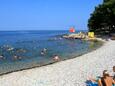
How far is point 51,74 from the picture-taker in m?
20.8

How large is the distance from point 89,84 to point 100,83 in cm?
219

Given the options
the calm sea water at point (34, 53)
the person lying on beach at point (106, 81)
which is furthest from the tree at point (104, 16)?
the person lying on beach at point (106, 81)

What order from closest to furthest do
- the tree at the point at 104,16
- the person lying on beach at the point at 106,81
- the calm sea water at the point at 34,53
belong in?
the person lying on beach at the point at 106,81, the calm sea water at the point at 34,53, the tree at the point at 104,16

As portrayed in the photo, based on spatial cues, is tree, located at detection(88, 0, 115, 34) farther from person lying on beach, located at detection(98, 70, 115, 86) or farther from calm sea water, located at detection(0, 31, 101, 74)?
person lying on beach, located at detection(98, 70, 115, 86)

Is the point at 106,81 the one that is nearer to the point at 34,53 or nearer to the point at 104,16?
the point at 34,53

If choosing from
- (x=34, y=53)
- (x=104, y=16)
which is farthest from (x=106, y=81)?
(x=104, y=16)

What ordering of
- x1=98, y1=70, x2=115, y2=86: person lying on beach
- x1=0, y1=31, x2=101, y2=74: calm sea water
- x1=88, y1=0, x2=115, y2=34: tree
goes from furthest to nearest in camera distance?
x1=88, y1=0, x2=115, y2=34: tree
x1=0, y1=31, x2=101, y2=74: calm sea water
x1=98, y1=70, x2=115, y2=86: person lying on beach

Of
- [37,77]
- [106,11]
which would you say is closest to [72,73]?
[37,77]

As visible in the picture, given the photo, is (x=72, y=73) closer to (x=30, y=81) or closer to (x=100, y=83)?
(x=30, y=81)

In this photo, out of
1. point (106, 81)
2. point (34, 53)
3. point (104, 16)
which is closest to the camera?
point (106, 81)

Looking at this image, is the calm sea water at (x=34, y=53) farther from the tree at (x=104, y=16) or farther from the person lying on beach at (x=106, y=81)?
the tree at (x=104, y=16)

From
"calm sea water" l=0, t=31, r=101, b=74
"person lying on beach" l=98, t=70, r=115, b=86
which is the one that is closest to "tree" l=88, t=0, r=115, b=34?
"calm sea water" l=0, t=31, r=101, b=74

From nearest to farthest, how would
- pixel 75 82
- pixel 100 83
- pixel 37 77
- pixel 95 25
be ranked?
pixel 100 83
pixel 75 82
pixel 37 77
pixel 95 25

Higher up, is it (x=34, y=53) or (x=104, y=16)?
(x=104, y=16)
